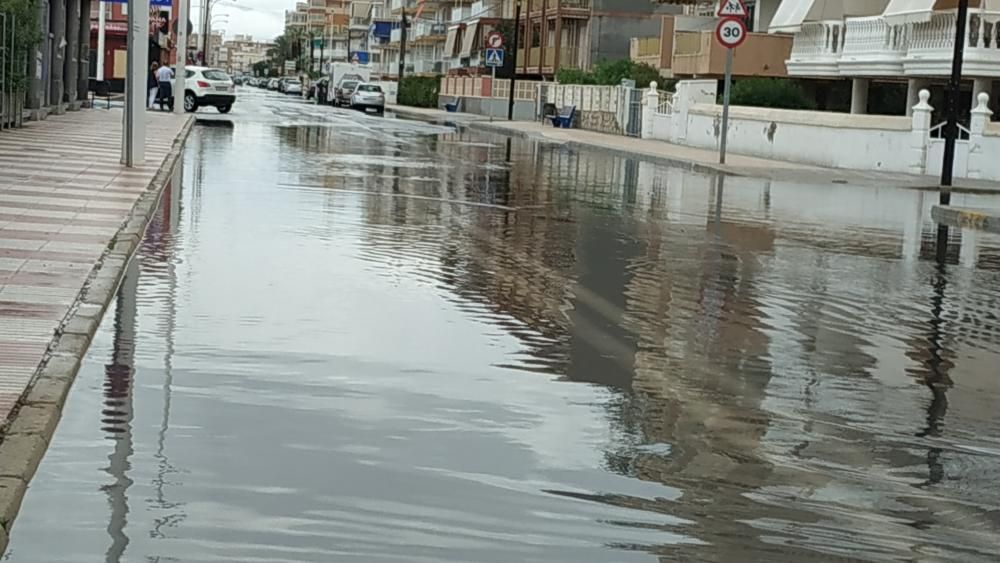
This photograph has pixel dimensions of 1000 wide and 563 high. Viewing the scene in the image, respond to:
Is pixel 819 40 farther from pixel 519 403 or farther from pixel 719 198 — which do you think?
pixel 519 403

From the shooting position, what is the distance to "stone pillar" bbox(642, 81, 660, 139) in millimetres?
49719

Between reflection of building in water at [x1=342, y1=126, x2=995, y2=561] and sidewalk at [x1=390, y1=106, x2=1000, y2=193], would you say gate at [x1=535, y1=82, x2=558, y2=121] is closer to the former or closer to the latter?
sidewalk at [x1=390, y1=106, x2=1000, y2=193]

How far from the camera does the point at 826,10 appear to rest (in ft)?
154

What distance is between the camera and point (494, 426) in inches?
299

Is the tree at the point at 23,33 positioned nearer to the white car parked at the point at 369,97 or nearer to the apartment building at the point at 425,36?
the white car parked at the point at 369,97

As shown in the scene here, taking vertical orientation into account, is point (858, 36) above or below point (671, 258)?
above

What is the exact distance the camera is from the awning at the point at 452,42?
107588mm

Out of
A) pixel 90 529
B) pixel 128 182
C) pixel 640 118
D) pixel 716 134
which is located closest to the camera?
pixel 90 529

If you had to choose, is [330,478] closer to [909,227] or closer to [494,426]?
[494,426]

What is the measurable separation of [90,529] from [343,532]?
0.93 m

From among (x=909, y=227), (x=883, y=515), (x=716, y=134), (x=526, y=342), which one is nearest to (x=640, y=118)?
(x=716, y=134)

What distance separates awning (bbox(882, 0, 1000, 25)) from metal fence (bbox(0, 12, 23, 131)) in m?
22.2

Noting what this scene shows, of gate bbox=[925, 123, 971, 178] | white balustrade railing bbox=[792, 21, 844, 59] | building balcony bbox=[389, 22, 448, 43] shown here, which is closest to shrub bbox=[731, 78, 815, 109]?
white balustrade railing bbox=[792, 21, 844, 59]

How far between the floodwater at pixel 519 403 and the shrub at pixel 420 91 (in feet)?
269
